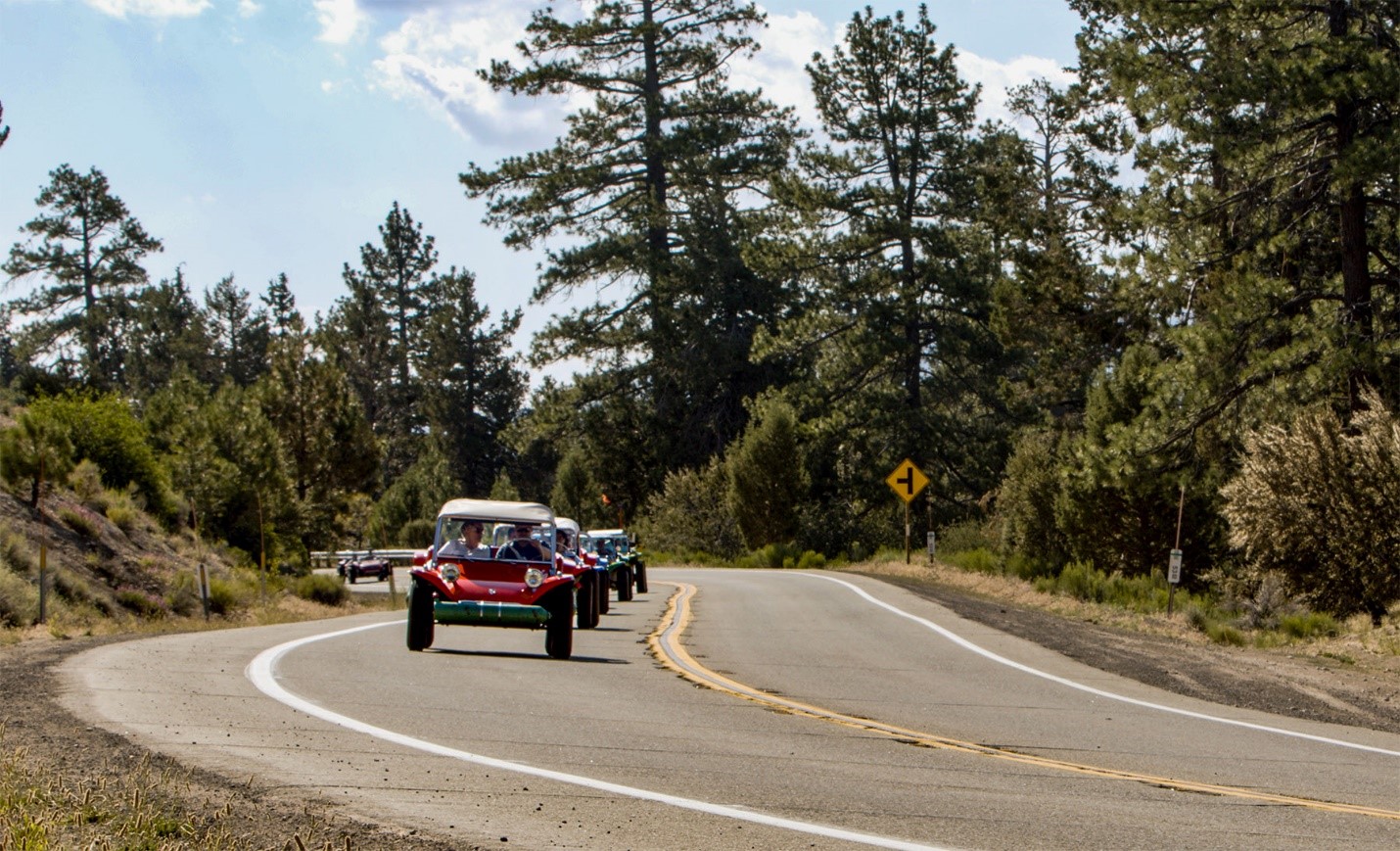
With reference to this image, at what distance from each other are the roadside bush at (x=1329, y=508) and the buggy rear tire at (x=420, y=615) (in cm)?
1396

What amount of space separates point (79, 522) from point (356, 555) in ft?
88.1

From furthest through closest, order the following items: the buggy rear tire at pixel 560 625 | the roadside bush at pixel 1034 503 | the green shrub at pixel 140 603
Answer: the roadside bush at pixel 1034 503 → the green shrub at pixel 140 603 → the buggy rear tire at pixel 560 625

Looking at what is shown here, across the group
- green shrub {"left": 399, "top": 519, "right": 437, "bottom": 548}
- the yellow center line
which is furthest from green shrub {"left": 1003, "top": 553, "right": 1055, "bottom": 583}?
green shrub {"left": 399, "top": 519, "right": 437, "bottom": 548}

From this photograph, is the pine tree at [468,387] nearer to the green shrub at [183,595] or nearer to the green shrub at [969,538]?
the green shrub at [969,538]

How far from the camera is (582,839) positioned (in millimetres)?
6629

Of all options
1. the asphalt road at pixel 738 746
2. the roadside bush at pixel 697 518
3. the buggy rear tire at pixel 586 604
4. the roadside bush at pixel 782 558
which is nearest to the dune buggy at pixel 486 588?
the asphalt road at pixel 738 746

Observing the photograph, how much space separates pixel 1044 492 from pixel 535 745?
113 ft

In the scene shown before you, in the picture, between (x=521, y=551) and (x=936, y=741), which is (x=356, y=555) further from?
(x=936, y=741)

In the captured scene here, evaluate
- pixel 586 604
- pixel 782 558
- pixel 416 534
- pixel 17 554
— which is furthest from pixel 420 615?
pixel 416 534

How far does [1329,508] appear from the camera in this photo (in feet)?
76.4

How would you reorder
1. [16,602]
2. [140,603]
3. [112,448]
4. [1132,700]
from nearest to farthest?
1. [1132,700]
2. [16,602]
3. [140,603]
4. [112,448]

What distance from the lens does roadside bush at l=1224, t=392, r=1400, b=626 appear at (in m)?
22.4

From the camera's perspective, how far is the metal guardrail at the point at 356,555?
184 ft

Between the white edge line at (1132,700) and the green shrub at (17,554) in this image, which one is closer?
the white edge line at (1132,700)
